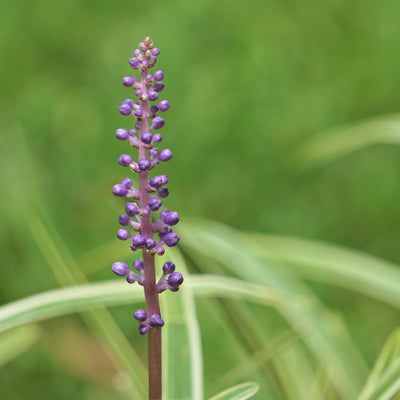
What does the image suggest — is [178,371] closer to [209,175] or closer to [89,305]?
[89,305]

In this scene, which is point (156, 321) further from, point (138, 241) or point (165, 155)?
point (165, 155)

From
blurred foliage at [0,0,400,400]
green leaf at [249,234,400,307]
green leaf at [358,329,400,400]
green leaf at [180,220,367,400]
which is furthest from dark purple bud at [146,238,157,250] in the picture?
blurred foliage at [0,0,400,400]

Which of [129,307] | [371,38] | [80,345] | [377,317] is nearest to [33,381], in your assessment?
[80,345]

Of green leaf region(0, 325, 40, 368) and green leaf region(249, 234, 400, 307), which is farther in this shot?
green leaf region(249, 234, 400, 307)

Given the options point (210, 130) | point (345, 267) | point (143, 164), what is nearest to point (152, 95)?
point (143, 164)

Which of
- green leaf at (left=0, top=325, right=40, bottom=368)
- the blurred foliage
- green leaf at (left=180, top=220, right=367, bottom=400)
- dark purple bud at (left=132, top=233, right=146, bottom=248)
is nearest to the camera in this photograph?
dark purple bud at (left=132, top=233, right=146, bottom=248)

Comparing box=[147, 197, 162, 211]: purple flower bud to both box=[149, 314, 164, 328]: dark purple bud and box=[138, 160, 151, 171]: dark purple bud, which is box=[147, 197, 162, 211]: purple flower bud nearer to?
box=[138, 160, 151, 171]: dark purple bud
